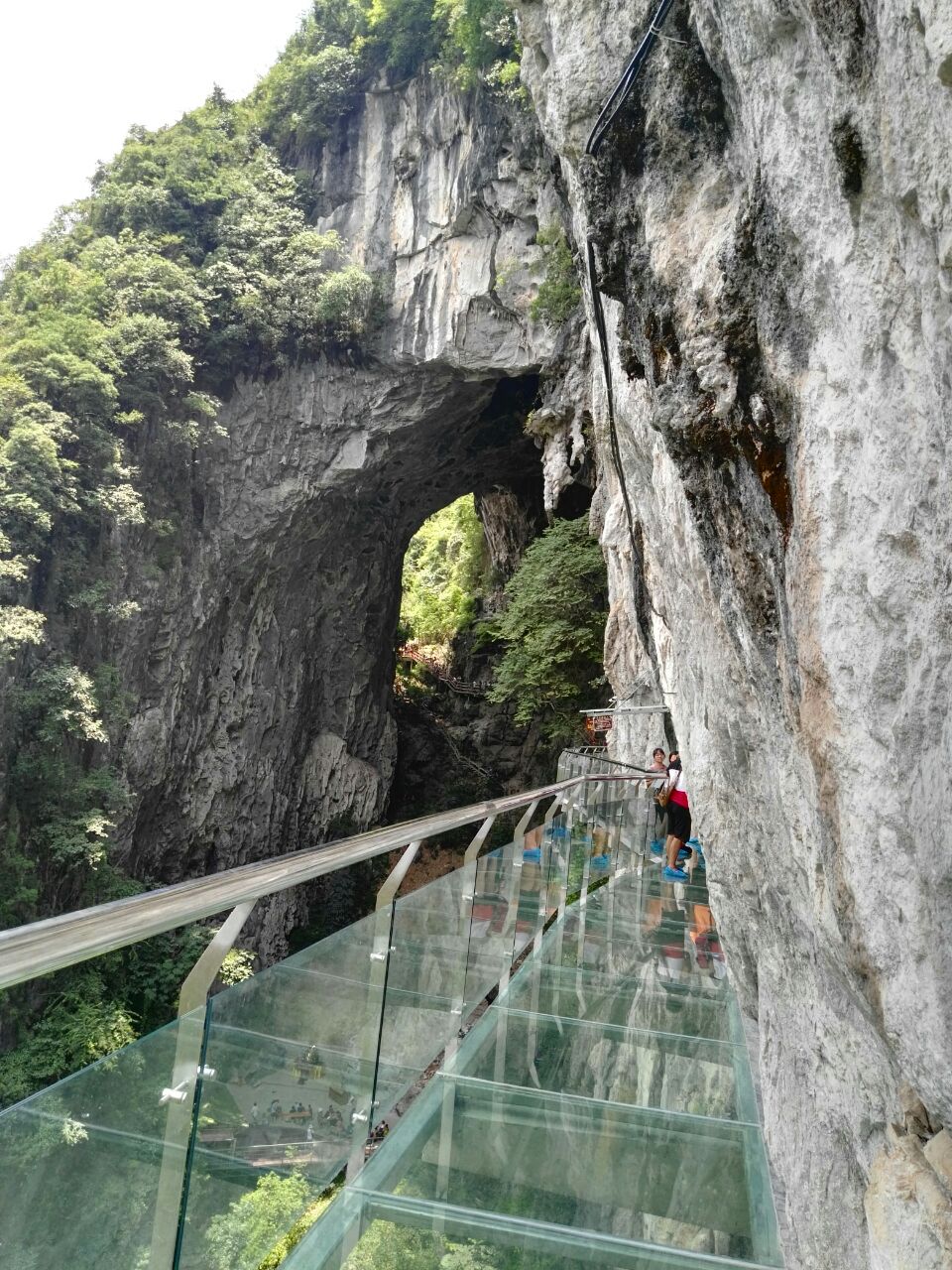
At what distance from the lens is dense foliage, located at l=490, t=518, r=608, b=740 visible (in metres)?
14.5

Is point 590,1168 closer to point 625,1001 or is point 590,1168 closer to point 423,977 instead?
point 423,977

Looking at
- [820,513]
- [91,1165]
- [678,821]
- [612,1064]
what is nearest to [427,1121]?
[612,1064]

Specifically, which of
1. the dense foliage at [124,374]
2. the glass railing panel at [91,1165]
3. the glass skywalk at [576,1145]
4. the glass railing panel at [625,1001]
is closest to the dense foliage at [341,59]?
the dense foliage at [124,374]

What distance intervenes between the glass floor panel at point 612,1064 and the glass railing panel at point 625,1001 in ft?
0.31

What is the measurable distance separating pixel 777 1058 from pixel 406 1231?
1435 millimetres

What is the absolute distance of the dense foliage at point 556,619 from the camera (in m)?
14.5

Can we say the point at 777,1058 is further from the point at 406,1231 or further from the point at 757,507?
the point at 757,507

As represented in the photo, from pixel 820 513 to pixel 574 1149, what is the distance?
1.78 meters

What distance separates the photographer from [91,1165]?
1.12 meters

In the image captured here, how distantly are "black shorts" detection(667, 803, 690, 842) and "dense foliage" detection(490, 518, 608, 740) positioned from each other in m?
7.64

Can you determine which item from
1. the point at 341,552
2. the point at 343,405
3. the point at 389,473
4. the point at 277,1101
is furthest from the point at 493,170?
the point at 277,1101

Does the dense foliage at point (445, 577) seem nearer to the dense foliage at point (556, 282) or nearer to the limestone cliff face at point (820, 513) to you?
the dense foliage at point (556, 282)

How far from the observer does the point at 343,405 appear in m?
17.4

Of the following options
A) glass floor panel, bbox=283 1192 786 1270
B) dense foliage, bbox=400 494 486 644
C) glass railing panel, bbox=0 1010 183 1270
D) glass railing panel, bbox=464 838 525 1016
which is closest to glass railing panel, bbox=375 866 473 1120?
glass railing panel, bbox=464 838 525 1016
